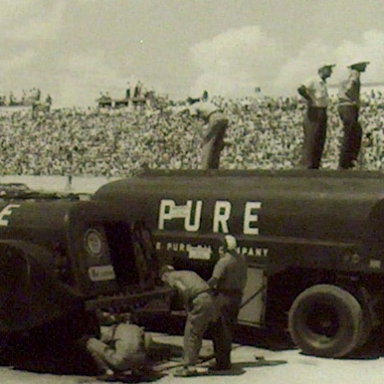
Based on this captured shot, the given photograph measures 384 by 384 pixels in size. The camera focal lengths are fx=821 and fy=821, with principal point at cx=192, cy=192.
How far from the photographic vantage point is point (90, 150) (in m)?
45.9

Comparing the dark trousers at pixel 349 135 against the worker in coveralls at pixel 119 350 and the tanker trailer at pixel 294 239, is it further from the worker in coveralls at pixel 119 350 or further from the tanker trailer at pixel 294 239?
the worker in coveralls at pixel 119 350

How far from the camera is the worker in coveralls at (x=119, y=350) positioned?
830 cm

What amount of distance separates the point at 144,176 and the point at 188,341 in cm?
434

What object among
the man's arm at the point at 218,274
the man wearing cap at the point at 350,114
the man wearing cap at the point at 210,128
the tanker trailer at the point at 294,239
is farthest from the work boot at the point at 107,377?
the man wearing cap at the point at 350,114

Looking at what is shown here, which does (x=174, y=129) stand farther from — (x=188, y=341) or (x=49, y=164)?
(x=188, y=341)

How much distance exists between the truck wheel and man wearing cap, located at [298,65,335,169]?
3079 mm

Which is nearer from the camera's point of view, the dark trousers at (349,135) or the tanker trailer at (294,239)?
the tanker trailer at (294,239)

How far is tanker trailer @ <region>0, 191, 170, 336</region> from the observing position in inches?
338

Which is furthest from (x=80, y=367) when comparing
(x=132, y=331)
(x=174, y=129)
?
(x=174, y=129)

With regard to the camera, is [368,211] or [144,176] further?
[144,176]

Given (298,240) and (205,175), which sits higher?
(205,175)

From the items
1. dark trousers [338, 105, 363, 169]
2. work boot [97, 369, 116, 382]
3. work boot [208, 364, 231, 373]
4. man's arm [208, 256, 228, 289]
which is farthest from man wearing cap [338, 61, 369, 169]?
work boot [97, 369, 116, 382]

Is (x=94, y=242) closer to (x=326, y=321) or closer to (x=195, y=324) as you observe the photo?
(x=195, y=324)

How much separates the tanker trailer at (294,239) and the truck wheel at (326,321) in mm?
12
